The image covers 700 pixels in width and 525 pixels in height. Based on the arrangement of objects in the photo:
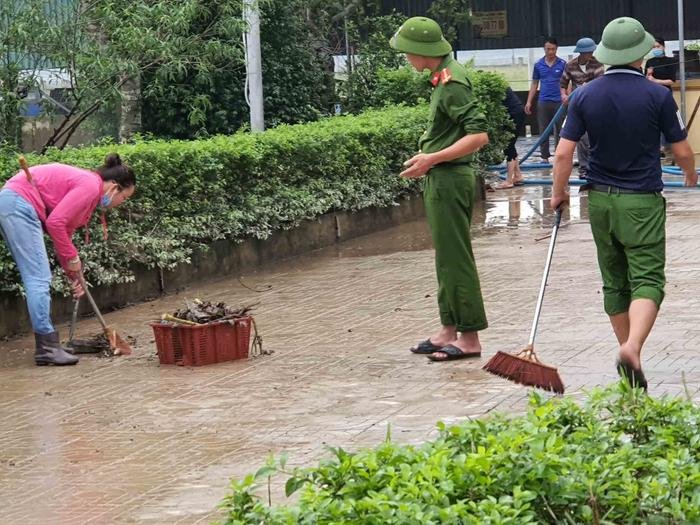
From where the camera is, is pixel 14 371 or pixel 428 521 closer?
pixel 428 521

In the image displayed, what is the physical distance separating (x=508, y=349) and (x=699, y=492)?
16.0 feet

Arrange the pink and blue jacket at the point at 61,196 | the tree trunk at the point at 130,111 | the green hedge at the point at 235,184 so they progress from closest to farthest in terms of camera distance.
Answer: the pink and blue jacket at the point at 61,196 < the green hedge at the point at 235,184 < the tree trunk at the point at 130,111

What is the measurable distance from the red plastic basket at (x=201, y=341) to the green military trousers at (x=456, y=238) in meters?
1.32

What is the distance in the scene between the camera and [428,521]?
12.5 feet

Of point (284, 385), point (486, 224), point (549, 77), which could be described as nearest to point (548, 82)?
point (549, 77)

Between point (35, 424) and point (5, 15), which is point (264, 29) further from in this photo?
point (35, 424)

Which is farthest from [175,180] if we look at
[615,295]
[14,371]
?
[615,295]

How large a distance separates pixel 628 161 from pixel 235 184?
5944 mm

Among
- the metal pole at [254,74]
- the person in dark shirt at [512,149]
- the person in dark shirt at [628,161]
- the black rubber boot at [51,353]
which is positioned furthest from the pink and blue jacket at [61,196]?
the person in dark shirt at [512,149]

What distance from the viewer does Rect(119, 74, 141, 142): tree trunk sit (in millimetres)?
16641

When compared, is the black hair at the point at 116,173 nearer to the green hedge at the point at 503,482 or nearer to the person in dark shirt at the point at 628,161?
the person in dark shirt at the point at 628,161

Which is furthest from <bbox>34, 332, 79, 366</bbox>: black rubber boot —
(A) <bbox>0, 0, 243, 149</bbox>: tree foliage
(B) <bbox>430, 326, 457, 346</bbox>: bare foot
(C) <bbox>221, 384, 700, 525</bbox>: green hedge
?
(C) <bbox>221, 384, 700, 525</bbox>: green hedge

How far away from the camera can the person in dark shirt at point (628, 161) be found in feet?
23.4

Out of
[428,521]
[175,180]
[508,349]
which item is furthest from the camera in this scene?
[175,180]
